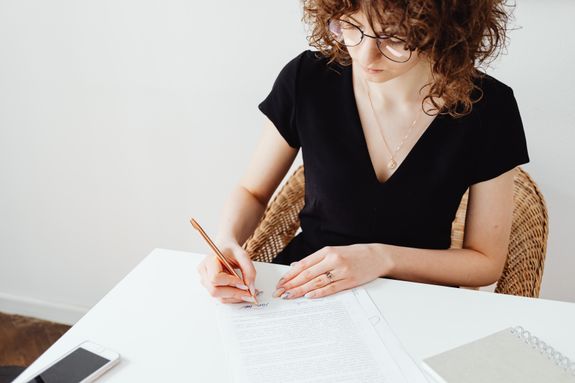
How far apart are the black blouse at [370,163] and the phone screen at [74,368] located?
0.62 m

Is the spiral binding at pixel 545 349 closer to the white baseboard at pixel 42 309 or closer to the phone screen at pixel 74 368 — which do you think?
the phone screen at pixel 74 368

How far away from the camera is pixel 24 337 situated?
1983mm

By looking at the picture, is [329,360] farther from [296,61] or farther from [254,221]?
[296,61]

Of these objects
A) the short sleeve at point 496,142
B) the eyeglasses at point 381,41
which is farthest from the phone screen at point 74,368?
the short sleeve at point 496,142

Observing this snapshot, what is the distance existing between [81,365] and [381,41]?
2.30 ft

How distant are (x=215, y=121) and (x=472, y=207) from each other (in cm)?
85

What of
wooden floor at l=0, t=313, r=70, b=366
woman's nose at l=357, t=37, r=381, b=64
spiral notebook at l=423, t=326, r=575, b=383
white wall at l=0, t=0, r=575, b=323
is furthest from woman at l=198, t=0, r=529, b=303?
wooden floor at l=0, t=313, r=70, b=366

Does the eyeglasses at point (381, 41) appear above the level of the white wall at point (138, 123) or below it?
above

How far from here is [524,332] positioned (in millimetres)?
794

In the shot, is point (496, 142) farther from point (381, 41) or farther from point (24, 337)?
point (24, 337)

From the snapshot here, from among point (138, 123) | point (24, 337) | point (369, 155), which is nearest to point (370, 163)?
point (369, 155)

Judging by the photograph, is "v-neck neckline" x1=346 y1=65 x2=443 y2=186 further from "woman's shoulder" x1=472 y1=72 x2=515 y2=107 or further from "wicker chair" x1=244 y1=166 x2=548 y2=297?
"wicker chair" x1=244 y1=166 x2=548 y2=297

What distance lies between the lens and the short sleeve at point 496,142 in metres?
1.12

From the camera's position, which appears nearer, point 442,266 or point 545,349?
point 545,349
